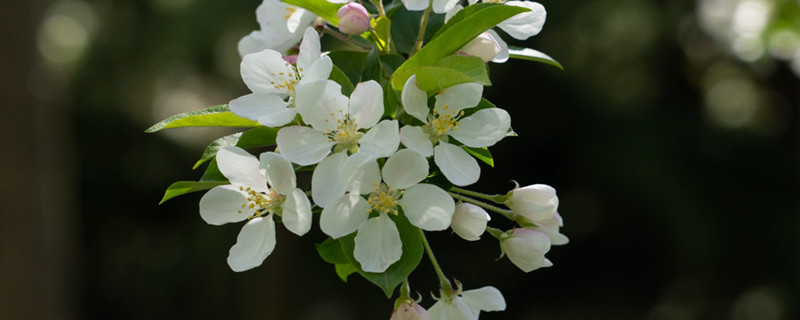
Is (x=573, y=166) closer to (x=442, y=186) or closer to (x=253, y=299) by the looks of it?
(x=253, y=299)

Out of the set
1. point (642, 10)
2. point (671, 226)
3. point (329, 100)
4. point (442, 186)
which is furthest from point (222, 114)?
point (642, 10)

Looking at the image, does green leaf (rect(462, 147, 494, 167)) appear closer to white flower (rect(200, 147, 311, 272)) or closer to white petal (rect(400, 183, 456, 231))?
white petal (rect(400, 183, 456, 231))

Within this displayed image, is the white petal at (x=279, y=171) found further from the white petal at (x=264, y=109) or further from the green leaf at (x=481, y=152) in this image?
the green leaf at (x=481, y=152)

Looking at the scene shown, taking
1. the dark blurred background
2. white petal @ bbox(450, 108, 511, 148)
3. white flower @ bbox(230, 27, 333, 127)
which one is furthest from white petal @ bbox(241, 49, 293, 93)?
the dark blurred background

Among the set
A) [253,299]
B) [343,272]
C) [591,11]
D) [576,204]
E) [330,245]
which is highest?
[330,245]

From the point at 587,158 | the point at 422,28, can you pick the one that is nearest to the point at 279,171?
the point at 422,28

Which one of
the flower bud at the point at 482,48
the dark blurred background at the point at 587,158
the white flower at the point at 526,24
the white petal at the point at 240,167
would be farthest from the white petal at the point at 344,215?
the dark blurred background at the point at 587,158

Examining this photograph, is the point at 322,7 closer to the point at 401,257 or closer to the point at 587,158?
the point at 401,257
